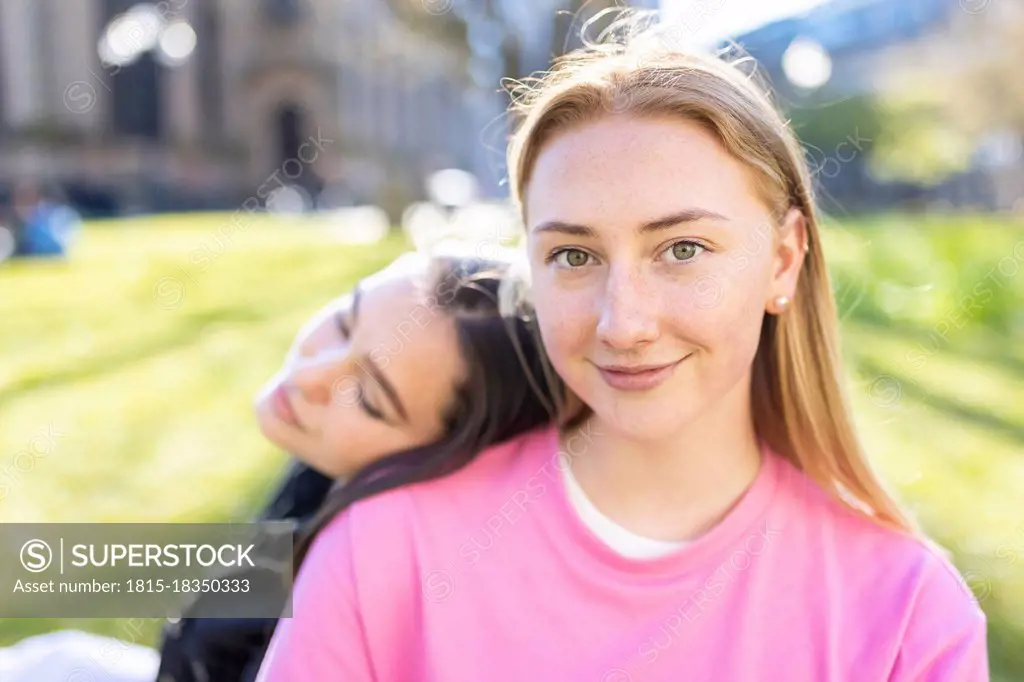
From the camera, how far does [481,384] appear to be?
75.3 inches

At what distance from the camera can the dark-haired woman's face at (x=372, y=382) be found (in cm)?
187

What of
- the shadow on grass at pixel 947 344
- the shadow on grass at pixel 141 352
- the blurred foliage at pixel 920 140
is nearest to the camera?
the shadow on grass at pixel 141 352

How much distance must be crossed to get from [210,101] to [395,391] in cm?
3339

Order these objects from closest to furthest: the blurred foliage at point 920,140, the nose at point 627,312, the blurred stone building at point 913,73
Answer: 1. the nose at point 627,312
2. the blurred stone building at point 913,73
3. the blurred foliage at point 920,140

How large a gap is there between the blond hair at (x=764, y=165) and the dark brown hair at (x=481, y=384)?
7.9 inches

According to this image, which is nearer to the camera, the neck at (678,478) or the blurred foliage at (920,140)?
the neck at (678,478)

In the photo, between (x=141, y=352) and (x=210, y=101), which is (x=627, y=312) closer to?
(x=141, y=352)

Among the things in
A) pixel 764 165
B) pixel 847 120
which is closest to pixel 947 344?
pixel 764 165

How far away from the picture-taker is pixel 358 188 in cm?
3441

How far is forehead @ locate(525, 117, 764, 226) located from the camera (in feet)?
4.99

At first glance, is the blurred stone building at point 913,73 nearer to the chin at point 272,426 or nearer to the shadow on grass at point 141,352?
the shadow on grass at point 141,352

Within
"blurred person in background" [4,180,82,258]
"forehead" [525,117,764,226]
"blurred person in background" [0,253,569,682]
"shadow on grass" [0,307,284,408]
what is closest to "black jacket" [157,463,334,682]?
"blurred person in background" [0,253,569,682]

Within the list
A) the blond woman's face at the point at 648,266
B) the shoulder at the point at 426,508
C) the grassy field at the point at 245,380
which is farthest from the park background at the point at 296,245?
the shoulder at the point at 426,508

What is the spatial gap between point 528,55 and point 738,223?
676 cm
